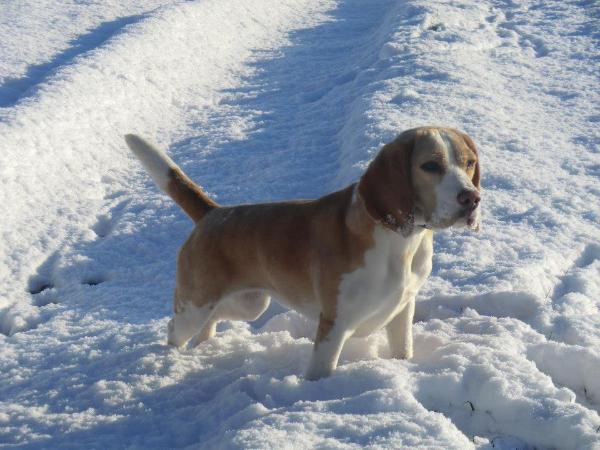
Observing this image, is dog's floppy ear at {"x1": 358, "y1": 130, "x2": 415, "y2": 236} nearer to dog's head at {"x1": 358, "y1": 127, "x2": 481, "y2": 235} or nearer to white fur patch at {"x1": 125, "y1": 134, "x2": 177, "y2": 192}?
dog's head at {"x1": 358, "y1": 127, "x2": 481, "y2": 235}

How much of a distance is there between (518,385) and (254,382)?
4.11ft

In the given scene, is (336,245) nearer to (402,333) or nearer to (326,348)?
(326,348)

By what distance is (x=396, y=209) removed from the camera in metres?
3.09

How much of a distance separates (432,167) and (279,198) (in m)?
3.58

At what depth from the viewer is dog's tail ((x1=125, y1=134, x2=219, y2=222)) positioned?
13.5 feet

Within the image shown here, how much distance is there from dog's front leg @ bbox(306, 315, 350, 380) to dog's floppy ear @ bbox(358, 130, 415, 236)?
593 mm

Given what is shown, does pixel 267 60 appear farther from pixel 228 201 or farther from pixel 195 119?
pixel 228 201

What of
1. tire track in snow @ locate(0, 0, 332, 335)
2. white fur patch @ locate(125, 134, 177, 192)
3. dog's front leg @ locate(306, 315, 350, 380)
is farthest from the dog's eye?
tire track in snow @ locate(0, 0, 332, 335)

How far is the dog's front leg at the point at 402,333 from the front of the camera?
12.2ft

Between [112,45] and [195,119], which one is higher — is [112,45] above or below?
above

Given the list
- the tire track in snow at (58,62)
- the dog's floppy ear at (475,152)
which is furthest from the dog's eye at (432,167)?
the tire track in snow at (58,62)

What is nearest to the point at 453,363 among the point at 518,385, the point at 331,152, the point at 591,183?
the point at 518,385

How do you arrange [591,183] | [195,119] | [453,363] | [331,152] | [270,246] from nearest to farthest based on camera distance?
1. [453,363]
2. [270,246]
3. [591,183]
4. [331,152]
5. [195,119]

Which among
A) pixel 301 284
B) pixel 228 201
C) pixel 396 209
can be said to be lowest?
pixel 228 201
